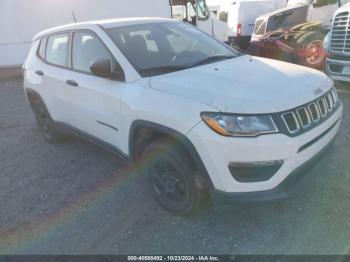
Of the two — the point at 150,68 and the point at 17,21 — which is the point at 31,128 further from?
the point at 17,21

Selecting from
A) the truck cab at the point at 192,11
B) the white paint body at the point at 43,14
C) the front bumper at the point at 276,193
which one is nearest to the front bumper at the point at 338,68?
the front bumper at the point at 276,193

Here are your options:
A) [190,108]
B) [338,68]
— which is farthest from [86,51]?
[338,68]

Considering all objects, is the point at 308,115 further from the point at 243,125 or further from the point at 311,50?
the point at 311,50

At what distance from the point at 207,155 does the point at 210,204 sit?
77 centimetres

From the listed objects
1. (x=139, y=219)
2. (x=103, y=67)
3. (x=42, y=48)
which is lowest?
(x=139, y=219)

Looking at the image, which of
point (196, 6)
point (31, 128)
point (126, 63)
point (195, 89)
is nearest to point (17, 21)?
point (196, 6)

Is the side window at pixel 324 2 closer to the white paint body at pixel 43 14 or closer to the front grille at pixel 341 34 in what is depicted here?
the front grille at pixel 341 34

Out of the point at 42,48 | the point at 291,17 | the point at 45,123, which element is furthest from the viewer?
the point at 291,17

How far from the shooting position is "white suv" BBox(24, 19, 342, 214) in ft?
8.45

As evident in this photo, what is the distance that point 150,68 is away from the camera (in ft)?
11.0

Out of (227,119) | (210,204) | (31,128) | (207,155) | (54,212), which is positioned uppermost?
(227,119)

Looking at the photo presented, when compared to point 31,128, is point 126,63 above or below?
above

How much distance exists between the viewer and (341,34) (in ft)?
19.8

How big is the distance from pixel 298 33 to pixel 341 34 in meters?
2.57
